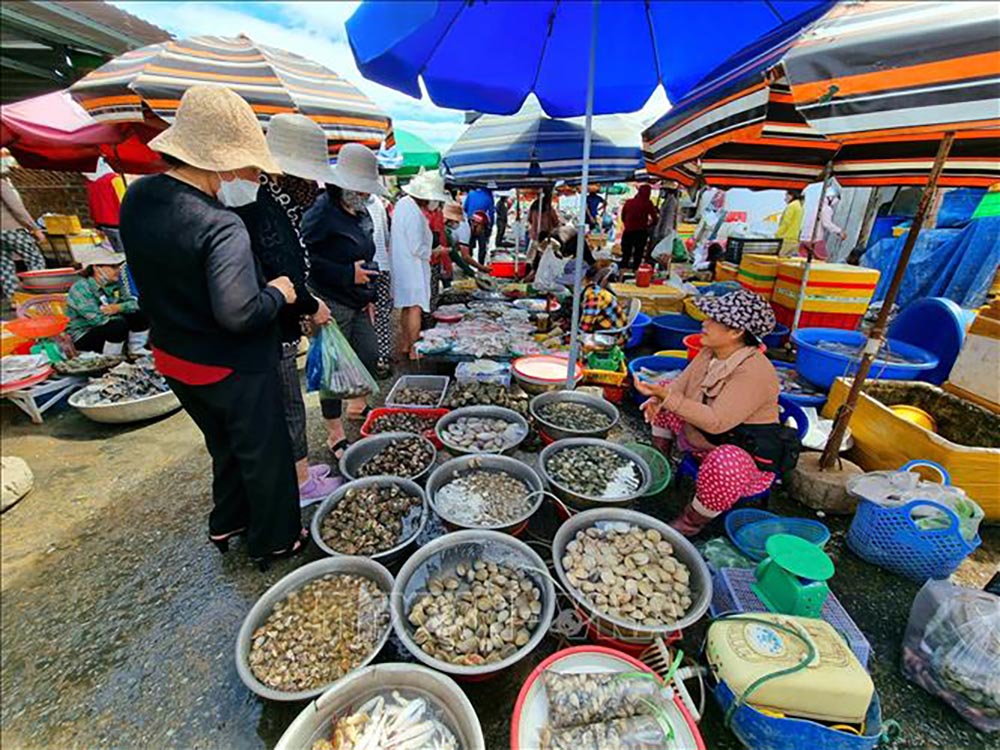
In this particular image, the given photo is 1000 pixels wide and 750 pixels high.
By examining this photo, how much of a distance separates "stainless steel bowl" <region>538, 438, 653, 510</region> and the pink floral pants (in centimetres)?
31

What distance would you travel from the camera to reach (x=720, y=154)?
338cm

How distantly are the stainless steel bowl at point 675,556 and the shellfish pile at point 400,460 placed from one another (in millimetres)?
1072

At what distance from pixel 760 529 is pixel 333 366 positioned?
2.82m

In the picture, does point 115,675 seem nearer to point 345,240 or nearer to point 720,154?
point 345,240

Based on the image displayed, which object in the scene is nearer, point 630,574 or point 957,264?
point 630,574

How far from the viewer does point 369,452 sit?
288cm

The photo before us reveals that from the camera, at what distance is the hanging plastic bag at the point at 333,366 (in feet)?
8.68

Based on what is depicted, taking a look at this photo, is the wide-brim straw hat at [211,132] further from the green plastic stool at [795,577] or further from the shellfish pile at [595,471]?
the green plastic stool at [795,577]

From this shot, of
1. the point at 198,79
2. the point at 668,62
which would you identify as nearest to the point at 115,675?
the point at 198,79

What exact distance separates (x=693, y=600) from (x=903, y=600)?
4.35ft

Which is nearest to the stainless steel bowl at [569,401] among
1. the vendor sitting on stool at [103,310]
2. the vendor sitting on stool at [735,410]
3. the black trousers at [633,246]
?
the vendor sitting on stool at [735,410]

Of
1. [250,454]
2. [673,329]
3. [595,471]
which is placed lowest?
[595,471]

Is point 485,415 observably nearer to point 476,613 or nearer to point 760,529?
point 476,613

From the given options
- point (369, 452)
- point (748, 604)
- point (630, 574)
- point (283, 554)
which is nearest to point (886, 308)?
point (748, 604)
